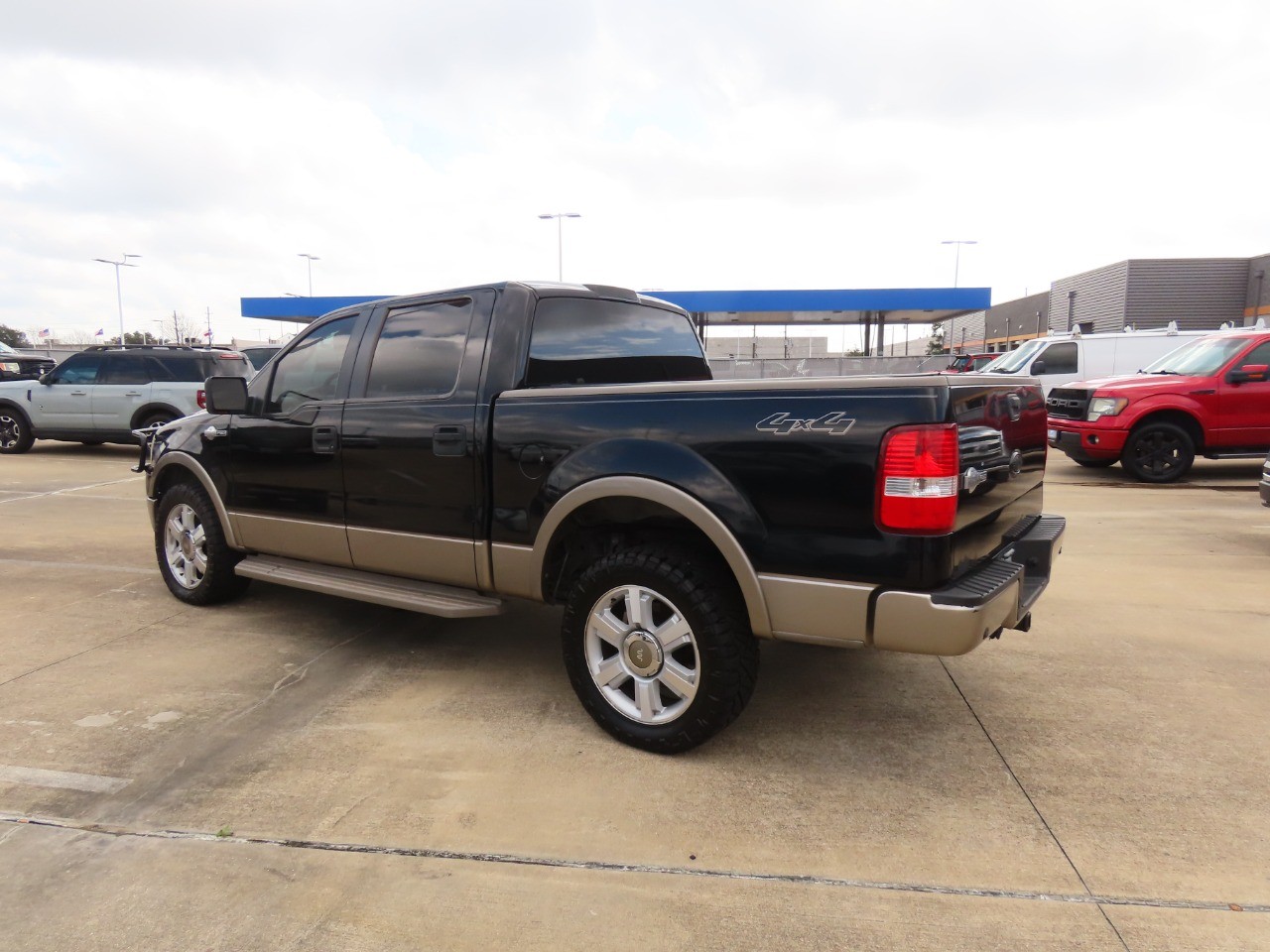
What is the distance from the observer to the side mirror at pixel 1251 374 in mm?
9148

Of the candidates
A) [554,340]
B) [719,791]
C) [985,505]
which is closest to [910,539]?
[985,505]

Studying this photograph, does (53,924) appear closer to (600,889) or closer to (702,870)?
(600,889)

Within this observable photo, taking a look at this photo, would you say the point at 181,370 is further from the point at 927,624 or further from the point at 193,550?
the point at 927,624

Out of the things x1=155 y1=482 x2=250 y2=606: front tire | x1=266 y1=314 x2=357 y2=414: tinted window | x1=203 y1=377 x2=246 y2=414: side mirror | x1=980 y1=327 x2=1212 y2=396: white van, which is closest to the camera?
x1=266 y1=314 x2=357 y2=414: tinted window

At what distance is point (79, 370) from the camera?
42.2ft

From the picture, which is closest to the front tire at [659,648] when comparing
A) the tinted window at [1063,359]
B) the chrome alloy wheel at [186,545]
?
the chrome alloy wheel at [186,545]

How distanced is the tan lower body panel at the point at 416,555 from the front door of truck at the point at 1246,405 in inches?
372

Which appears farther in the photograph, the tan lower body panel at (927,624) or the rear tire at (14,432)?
the rear tire at (14,432)

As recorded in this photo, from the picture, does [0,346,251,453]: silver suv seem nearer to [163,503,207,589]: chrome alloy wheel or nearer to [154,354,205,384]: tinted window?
[154,354,205,384]: tinted window

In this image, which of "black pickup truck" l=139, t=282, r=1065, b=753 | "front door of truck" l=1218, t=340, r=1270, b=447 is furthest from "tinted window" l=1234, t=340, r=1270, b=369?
"black pickup truck" l=139, t=282, r=1065, b=753

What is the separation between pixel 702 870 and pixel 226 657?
9.59 feet

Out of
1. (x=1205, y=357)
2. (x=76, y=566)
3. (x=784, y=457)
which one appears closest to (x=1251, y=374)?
(x=1205, y=357)

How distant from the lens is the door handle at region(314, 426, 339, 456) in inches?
161

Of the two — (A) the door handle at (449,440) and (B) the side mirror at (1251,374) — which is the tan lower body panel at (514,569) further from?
(B) the side mirror at (1251,374)
